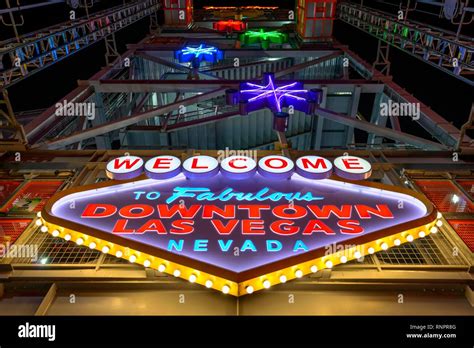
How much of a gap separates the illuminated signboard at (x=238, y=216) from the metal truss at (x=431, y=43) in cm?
581

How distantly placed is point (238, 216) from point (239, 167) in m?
1.53

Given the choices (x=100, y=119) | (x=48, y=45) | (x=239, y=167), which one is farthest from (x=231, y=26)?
(x=239, y=167)

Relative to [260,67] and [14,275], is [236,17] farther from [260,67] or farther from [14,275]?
[14,275]

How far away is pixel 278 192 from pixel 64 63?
80.9 feet

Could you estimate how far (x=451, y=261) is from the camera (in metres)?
6.02

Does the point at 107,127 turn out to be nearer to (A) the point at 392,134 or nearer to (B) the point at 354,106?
(A) the point at 392,134

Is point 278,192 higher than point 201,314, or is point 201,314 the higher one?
point 278,192

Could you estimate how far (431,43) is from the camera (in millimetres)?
11711

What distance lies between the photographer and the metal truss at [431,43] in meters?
10.0

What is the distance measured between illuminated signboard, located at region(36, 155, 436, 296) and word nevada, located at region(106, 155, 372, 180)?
0.08ft
